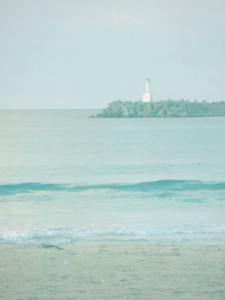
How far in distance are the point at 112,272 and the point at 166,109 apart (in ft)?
113

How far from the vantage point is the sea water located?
5.93m

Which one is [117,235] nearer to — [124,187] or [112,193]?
[112,193]

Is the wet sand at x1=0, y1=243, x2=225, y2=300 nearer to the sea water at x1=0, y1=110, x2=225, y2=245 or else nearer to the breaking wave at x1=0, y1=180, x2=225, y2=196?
the sea water at x1=0, y1=110, x2=225, y2=245

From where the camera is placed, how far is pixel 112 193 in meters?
9.84

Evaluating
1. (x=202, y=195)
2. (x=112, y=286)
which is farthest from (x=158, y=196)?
(x=112, y=286)

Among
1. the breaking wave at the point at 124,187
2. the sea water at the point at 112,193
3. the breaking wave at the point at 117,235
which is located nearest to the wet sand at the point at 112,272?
the breaking wave at the point at 117,235

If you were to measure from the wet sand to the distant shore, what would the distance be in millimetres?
31824

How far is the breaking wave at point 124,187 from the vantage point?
1029 cm

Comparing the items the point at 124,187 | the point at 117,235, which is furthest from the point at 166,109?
the point at 117,235

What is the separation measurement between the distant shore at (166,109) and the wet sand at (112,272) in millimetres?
31824

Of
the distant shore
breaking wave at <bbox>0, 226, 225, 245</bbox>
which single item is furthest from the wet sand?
the distant shore

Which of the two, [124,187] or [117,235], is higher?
[117,235]

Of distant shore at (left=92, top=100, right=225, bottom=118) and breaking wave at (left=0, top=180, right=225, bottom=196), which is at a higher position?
distant shore at (left=92, top=100, right=225, bottom=118)

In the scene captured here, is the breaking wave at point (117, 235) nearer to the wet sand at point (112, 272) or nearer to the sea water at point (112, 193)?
the sea water at point (112, 193)
